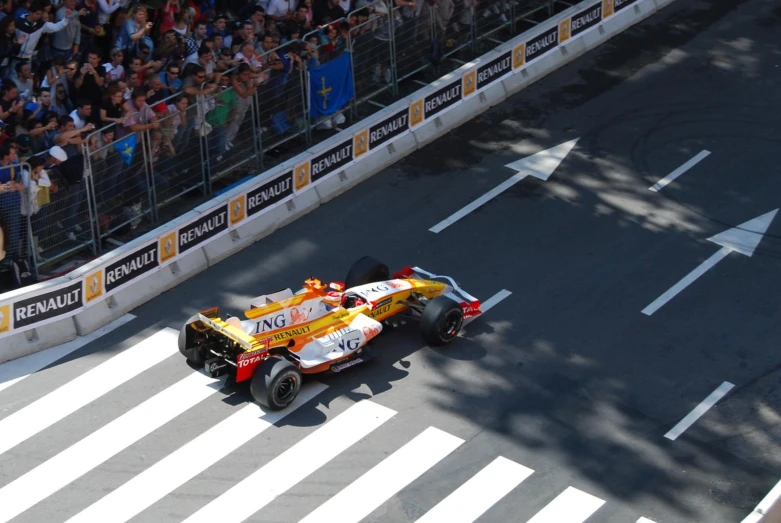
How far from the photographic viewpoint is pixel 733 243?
1889cm

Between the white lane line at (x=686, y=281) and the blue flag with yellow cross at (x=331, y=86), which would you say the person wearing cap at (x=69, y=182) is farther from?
the white lane line at (x=686, y=281)

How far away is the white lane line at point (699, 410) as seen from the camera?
15.2 metres

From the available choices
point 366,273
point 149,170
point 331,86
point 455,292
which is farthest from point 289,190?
point 455,292

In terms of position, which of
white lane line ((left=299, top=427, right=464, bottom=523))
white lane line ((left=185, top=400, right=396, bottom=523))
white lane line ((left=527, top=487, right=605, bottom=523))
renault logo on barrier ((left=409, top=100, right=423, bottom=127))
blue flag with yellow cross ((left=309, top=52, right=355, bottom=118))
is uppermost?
blue flag with yellow cross ((left=309, top=52, right=355, bottom=118))

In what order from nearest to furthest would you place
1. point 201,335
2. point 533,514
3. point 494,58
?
1. point 533,514
2. point 201,335
3. point 494,58

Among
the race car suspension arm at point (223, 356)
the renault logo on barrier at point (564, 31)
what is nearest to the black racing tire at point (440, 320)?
the race car suspension arm at point (223, 356)

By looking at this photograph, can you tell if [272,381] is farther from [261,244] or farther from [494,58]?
[494,58]

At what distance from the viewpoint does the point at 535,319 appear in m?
17.2

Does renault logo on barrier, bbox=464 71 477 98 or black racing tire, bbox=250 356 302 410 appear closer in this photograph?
black racing tire, bbox=250 356 302 410

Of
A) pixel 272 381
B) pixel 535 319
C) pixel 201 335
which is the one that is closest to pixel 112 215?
pixel 201 335

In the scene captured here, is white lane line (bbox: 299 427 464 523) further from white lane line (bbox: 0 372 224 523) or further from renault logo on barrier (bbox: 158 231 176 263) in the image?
renault logo on barrier (bbox: 158 231 176 263)

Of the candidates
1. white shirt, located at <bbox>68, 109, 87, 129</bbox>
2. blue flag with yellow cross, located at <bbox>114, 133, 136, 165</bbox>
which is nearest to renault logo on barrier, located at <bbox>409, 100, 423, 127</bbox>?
blue flag with yellow cross, located at <bbox>114, 133, 136, 165</bbox>

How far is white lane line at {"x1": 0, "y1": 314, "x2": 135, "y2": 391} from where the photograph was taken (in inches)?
632

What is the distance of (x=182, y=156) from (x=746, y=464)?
8.78m
